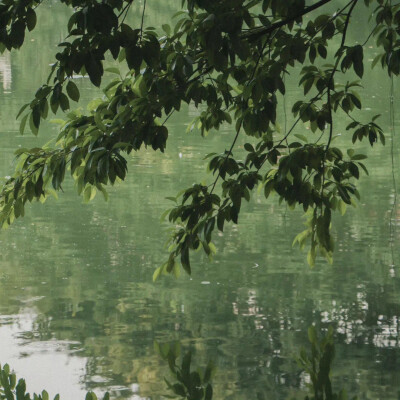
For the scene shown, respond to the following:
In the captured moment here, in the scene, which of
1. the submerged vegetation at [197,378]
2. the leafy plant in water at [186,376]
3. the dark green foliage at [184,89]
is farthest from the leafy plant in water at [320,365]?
the dark green foliage at [184,89]

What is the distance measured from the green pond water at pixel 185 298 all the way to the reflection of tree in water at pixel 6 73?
22.1ft

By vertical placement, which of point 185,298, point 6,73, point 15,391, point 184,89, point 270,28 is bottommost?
point 15,391

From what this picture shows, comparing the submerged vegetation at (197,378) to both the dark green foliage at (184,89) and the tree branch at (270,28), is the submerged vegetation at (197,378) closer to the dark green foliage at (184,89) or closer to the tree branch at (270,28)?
the dark green foliage at (184,89)

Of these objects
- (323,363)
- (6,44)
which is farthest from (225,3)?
(323,363)

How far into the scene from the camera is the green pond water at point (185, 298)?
5.82 metres

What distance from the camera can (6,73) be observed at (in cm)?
1947

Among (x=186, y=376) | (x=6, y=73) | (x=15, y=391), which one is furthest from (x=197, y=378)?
(x=6, y=73)

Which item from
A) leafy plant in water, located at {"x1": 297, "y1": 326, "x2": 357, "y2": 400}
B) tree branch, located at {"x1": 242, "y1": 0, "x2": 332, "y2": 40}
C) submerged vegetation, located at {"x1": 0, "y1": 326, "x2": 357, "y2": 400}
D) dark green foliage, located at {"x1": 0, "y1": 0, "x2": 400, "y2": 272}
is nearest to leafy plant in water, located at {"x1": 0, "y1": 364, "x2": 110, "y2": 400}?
submerged vegetation, located at {"x1": 0, "y1": 326, "x2": 357, "y2": 400}

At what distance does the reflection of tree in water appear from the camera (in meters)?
17.9

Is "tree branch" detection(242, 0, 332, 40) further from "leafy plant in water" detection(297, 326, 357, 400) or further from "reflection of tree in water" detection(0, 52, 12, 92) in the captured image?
"reflection of tree in water" detection(0, 52, 12, 92)

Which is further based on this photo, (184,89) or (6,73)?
(6,73)

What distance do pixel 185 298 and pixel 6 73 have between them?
42.3 feet

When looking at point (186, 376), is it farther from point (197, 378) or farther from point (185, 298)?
point (185, 298)

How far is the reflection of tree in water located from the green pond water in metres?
6.74
